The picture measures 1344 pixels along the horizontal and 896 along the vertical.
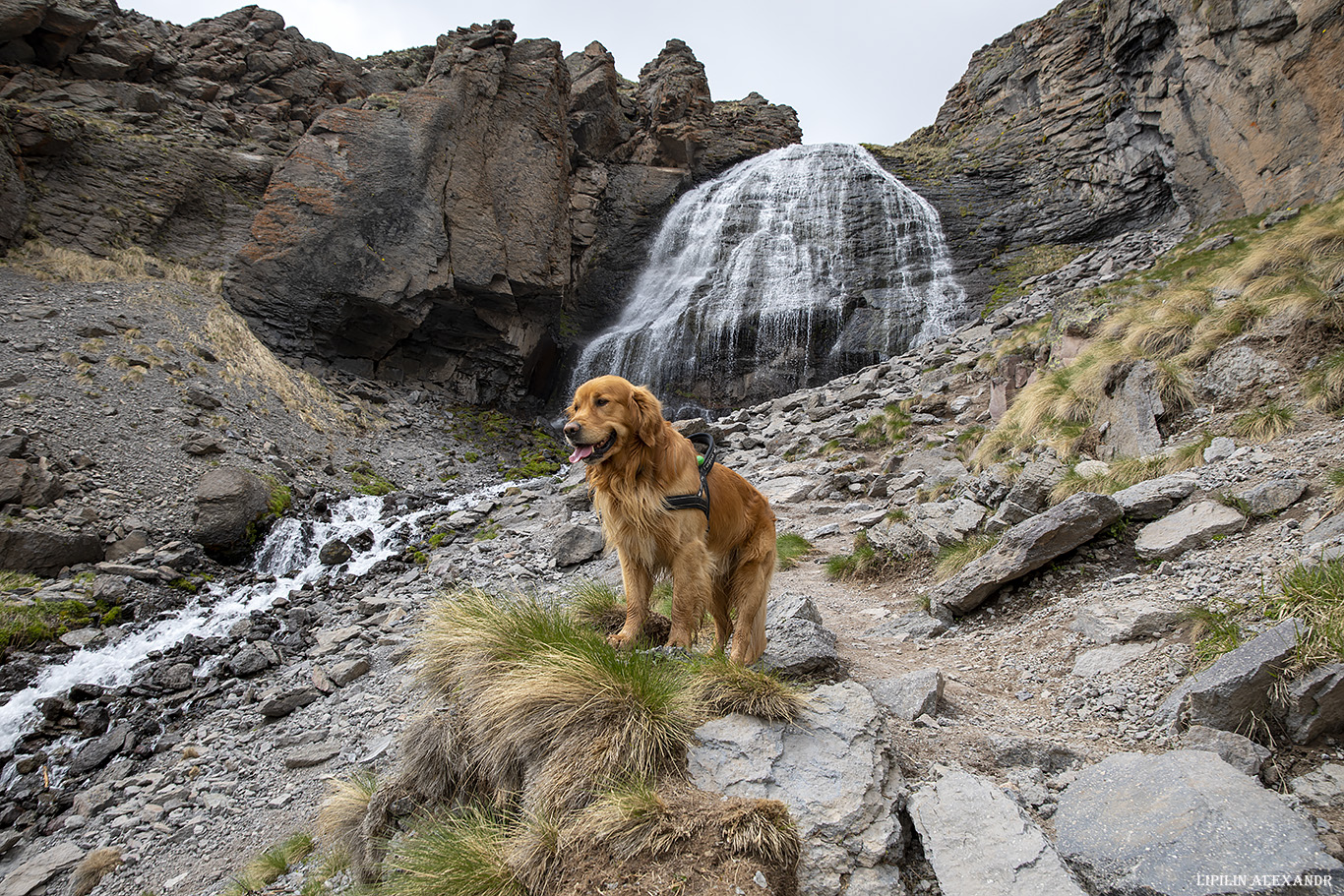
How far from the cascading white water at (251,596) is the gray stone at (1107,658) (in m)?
10.2

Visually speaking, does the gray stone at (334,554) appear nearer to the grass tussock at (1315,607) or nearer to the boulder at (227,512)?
the boulder at (227,512)

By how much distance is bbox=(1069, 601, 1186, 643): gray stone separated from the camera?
348 centimetres

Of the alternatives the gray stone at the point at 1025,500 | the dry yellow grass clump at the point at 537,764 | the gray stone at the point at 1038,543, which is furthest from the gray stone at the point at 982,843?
the gray stone at the point at 1025,500

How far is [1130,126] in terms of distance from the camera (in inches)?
914

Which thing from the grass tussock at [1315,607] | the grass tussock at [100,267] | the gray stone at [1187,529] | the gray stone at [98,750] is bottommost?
the gray stone at [98,750]

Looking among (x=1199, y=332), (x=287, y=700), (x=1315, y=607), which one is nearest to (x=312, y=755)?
(x=287, y=700)

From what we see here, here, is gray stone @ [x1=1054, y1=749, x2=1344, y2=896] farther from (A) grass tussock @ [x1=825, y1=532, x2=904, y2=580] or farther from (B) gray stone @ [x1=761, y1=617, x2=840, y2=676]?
(A) grass tussock @ [x1=825, y1=532, x2=904, y2=580]

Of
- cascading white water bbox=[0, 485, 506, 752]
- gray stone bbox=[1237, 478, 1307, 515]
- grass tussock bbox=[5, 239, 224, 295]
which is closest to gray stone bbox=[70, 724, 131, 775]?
cascading white water bbox=[0, 485, 506, 752]

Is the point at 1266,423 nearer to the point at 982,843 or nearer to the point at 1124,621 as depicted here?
the point at 1124,621

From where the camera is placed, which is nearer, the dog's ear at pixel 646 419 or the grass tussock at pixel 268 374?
the dog's ear at pixel 646 419

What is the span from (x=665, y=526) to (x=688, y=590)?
16.9 inches

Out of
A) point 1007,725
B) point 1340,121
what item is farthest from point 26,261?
point 1340,121

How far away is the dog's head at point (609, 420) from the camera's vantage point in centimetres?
357

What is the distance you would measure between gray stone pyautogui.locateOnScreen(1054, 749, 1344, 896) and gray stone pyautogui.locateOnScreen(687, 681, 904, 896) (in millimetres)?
633
